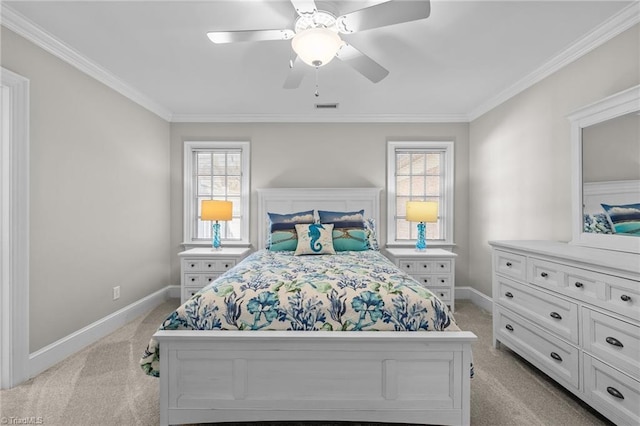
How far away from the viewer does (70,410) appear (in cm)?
185

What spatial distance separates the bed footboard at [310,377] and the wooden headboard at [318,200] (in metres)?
2.47

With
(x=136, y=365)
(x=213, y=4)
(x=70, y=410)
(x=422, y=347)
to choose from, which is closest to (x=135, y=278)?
(x=136, y=365)

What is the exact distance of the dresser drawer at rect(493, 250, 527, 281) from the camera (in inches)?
92.2

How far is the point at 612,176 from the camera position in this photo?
208 cm

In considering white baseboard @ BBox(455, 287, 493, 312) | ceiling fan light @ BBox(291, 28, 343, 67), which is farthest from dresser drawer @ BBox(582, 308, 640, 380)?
ceiling fan light @ BBox(291, 28, 343, 67)

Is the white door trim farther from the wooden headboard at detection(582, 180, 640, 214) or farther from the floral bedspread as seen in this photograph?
the wooden headboard at detection(582, 180, 640, 214)

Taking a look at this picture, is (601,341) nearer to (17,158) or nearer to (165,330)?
(165,330)

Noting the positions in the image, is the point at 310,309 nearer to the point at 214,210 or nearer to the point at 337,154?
the point at 214,210

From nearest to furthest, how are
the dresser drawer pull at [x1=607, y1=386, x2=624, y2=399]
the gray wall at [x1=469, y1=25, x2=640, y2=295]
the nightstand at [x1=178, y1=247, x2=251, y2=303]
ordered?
the dresser drawer pull at [x1=607, y1=386, x2=624, y2=399] → the gray wall at [x1=469, y1=25, x2=640, y2=295] → the nightstand at [x1=178, y1=247, x2=251, y2=303]

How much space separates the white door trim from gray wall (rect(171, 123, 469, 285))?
6.82 ft

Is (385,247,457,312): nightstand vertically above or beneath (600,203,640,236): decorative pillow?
beneath

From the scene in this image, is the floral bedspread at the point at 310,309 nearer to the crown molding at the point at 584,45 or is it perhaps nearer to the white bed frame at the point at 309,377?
the white bed frame at the point at 309,377

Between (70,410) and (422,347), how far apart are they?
2133 millimetres

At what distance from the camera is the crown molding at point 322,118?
409 cm
